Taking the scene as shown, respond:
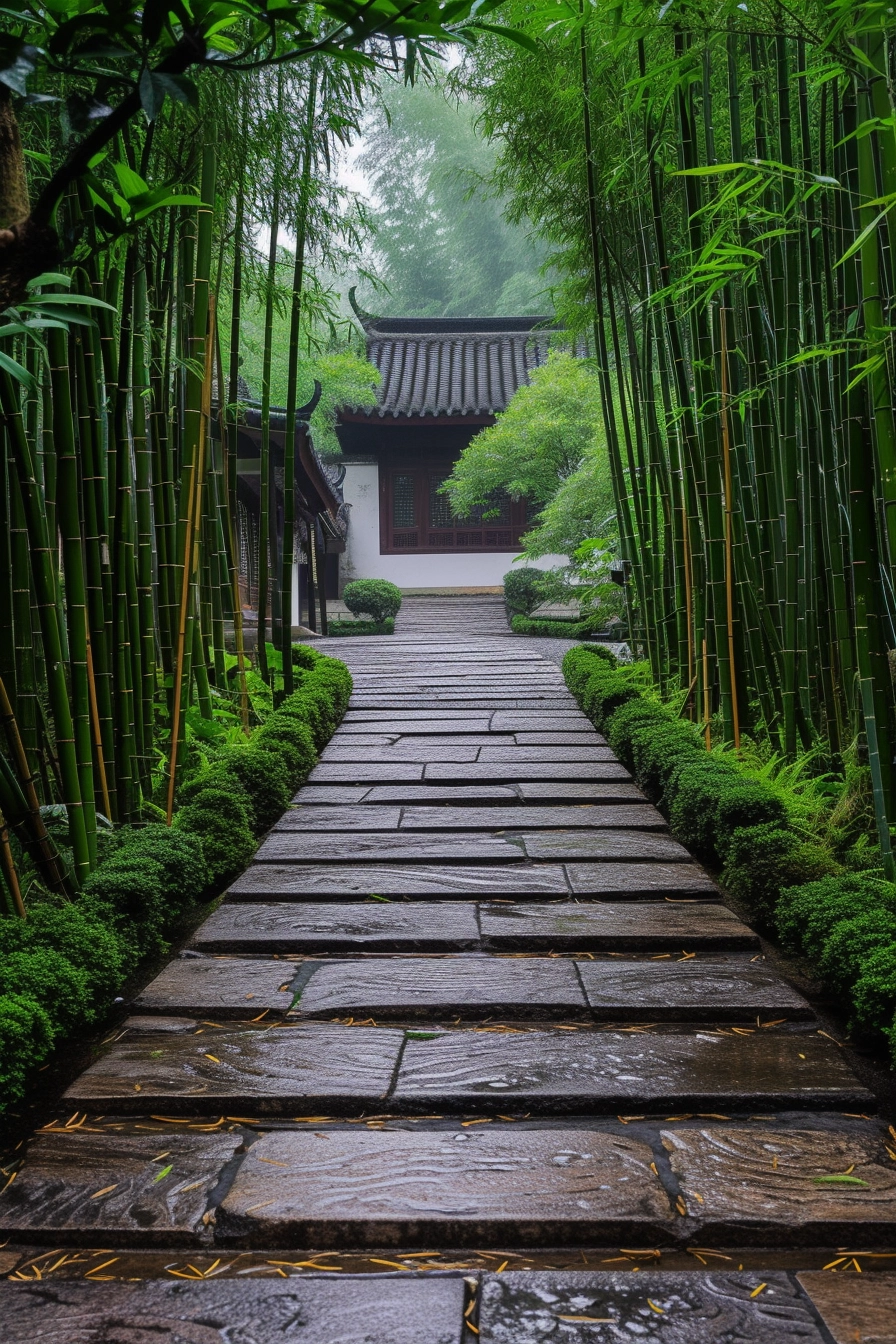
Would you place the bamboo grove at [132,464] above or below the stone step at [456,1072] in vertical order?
above

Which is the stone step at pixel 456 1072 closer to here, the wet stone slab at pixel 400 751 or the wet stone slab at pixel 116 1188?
the wet stone slab at pixel 116 1188

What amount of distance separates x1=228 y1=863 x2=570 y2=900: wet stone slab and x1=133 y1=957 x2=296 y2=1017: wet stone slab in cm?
36

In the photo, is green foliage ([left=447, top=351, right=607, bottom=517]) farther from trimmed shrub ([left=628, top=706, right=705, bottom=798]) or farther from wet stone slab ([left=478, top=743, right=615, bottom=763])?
trimmed shrub ([left=628, top=706, right=705, bottom=798])

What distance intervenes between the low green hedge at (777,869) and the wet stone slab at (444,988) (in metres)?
0.44

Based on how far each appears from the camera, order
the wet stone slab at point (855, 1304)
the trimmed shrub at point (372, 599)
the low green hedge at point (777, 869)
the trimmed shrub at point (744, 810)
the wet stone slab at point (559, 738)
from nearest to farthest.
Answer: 1. the wet stone slab at point (855, 1304)
2. the low green hedge at point (777, 869)
3. the trimmed shrub at point (744, 810)
4. the wet stone slab at point (559, 738)
5. the trimmed shrub at point (372, 599)

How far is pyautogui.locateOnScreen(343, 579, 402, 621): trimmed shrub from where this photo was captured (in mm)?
12133

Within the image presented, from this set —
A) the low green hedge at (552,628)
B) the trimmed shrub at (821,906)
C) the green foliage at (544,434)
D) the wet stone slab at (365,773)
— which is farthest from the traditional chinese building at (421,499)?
the trimmed shrub at (821,906)

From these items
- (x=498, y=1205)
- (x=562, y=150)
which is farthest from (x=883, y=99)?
(x=562, y=150)

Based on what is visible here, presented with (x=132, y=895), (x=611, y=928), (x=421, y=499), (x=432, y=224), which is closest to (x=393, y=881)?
(x=611, y=928)

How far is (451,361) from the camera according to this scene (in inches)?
671

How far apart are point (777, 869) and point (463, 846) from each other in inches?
33.8

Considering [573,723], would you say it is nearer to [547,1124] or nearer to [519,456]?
[547,1124]

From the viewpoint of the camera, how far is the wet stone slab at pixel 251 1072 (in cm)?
150

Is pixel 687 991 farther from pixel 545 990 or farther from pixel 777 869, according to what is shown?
pixel 777 869
